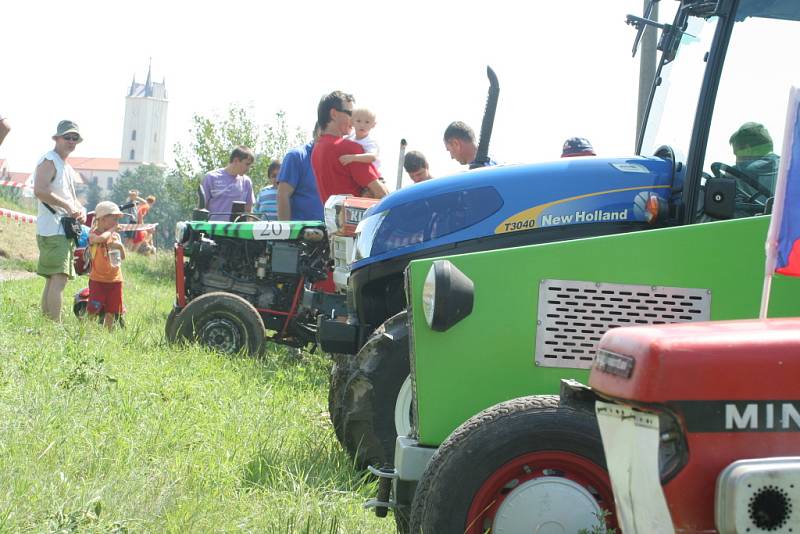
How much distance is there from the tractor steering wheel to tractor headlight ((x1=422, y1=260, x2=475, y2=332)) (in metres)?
1.30

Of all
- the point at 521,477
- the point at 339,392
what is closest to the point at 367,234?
the point at 339,392

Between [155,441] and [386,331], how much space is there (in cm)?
133

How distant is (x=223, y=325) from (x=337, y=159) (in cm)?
167

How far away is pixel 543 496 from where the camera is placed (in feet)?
11.0

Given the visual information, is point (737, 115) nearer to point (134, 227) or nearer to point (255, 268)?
point (255, 268)

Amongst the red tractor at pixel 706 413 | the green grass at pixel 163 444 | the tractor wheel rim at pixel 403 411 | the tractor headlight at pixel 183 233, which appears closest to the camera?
the red tractor at pixel 706 413

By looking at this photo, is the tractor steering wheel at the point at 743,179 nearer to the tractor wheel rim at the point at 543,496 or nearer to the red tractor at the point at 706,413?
the tractor wheel rim at the point at 543,496

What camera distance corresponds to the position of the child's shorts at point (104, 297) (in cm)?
983

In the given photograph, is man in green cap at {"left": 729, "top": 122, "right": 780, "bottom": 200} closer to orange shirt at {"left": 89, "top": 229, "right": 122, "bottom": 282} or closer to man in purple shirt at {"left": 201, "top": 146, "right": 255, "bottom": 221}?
orange shirt at {"left": 89, "top": 229, "right": 122, "bottom": 282}

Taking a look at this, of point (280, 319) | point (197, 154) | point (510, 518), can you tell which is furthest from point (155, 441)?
point (197, 154)

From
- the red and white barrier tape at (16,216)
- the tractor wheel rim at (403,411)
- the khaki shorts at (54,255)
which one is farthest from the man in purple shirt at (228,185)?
the red and white barrier tape at (16,216)

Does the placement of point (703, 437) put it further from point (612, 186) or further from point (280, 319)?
point (280, 319)

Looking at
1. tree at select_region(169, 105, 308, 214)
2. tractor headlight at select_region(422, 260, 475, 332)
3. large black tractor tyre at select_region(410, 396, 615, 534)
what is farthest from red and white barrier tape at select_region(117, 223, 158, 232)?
large black tractor tyre at select_region(410, 396, 615, 534)

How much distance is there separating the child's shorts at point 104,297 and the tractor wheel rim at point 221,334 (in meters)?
1.48
